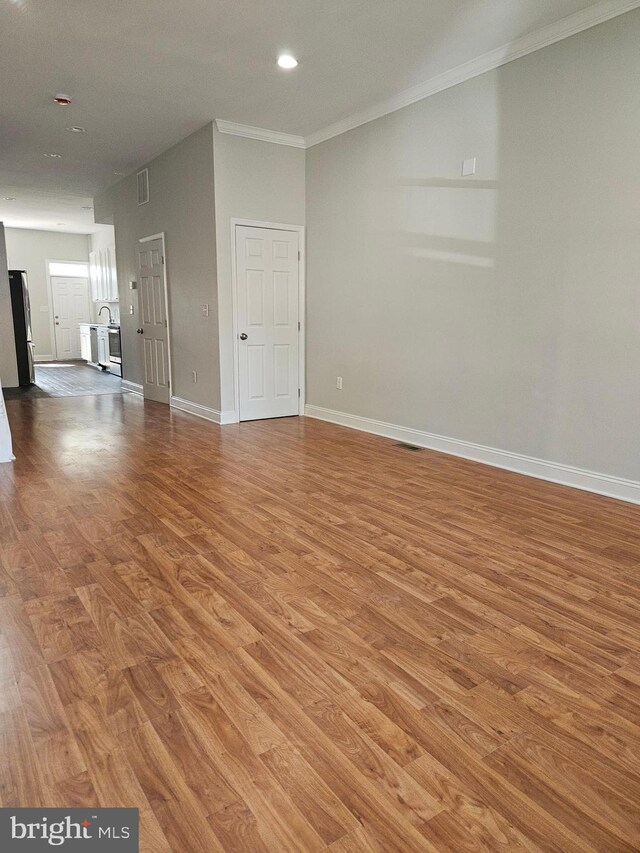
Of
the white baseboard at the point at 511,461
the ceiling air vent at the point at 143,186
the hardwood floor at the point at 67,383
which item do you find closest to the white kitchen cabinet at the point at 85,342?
the hardwood floor at the point at 67,383

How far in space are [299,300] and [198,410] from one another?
1734mm

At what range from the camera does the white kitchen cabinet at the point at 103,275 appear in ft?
37.7

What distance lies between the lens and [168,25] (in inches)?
144

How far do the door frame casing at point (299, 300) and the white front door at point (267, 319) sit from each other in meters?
0.04

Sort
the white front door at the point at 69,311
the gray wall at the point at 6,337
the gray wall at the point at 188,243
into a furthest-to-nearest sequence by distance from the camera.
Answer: the white front door at the point at 69,311, the gray wall at the point at 6,337, the gray wall at the point at 188,243

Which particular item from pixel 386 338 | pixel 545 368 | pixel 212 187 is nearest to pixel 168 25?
pixel 212 187

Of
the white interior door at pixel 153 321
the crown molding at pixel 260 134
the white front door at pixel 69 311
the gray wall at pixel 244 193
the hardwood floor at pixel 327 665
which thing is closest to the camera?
the hardwood floor at pixel 327 665

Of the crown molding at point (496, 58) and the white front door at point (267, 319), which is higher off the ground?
the crown molding at point (496, 58)

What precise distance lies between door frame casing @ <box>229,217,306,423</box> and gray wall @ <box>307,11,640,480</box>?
55 centimetres

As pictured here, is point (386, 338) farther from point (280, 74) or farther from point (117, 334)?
point (117, 334)

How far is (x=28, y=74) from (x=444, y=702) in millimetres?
5331

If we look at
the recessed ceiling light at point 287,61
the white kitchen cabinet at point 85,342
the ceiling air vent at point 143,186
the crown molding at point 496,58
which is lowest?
the white kitchen cabinet at point 85,342

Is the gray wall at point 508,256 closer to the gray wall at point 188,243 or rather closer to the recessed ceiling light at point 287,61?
the recessed ceiling light at point 287,61

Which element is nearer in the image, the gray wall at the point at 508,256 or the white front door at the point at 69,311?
the gray wall at the point at 508,256
